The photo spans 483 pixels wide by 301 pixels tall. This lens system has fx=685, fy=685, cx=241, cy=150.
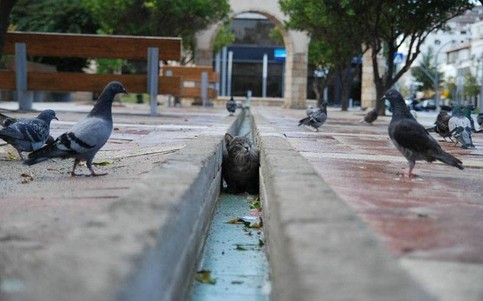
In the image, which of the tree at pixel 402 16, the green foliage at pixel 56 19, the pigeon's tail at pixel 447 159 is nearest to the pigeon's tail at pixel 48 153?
the pigeon's tail at pixel 447 159

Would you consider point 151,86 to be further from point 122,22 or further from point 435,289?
point 122,22

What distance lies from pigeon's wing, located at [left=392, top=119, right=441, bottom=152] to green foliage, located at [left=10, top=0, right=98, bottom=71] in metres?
29.7

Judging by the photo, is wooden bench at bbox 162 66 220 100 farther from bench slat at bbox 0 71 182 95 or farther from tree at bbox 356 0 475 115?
bench slat at bbox 0 71 182 95

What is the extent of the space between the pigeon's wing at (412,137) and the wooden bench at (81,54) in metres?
10.6

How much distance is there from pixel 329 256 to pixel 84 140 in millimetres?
3147

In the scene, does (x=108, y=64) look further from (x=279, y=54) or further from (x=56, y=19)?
(x=279, y=54)

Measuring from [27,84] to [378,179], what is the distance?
39.7 feet

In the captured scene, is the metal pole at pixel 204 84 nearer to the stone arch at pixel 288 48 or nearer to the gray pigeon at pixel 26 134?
the stone arch at pixel 288 48

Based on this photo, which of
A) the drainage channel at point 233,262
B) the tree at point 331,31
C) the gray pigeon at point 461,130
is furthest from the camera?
the tree at point 331,31

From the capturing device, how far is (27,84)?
15.7m

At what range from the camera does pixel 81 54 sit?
51.6ft

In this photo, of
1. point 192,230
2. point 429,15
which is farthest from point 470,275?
point 429,15

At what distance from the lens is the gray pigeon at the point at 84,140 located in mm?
4891

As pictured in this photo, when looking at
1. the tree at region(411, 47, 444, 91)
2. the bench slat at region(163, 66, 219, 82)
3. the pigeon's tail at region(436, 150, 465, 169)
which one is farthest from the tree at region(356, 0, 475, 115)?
the tree at region(411, 47, 444, 91)
